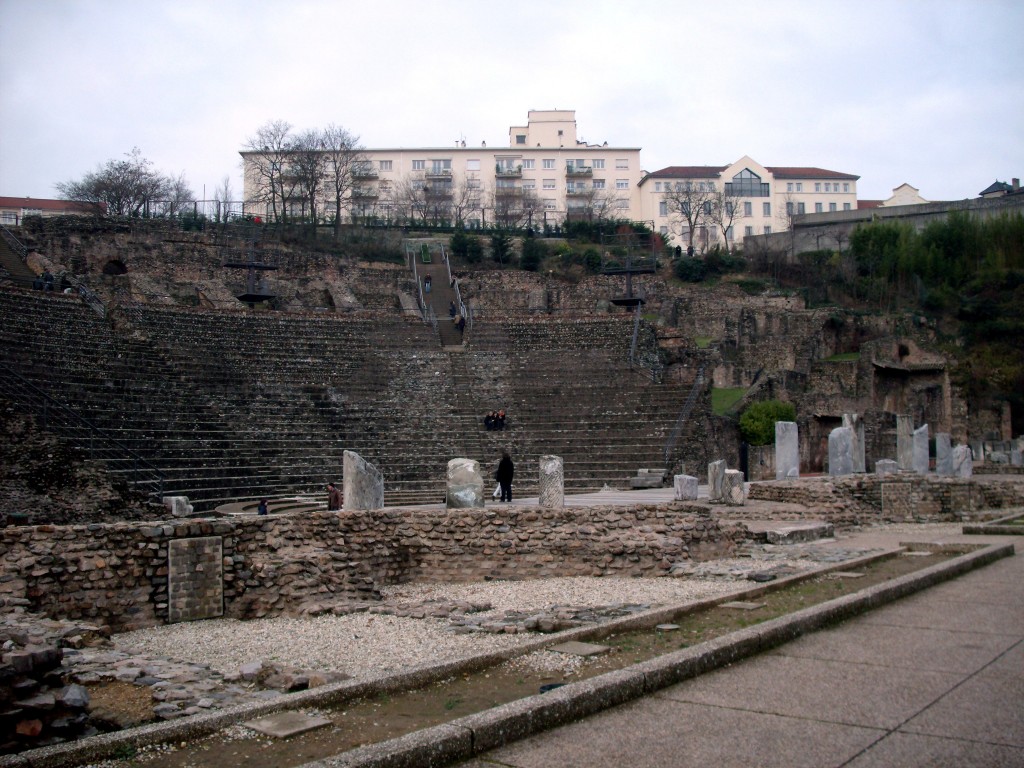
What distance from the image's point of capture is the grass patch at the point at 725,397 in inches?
1337

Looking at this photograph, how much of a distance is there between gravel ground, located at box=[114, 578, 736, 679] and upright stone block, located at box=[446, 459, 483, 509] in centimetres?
198

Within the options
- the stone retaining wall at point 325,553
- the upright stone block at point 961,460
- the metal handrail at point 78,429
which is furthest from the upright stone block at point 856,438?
the metal handrail at point 78,429

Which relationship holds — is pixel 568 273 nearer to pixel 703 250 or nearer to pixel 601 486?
pixel 703 250

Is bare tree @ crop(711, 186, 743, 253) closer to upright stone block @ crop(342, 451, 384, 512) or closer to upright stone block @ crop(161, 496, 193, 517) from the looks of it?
upright stone block @ crop(161, 496, 193, 517)

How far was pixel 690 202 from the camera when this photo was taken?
66.2m

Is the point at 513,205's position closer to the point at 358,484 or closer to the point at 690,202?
the point at 690,202

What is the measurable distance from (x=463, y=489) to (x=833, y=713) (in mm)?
8764

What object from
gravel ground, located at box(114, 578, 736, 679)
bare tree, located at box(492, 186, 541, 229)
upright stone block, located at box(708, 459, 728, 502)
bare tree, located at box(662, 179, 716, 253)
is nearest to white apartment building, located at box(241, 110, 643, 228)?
bare tree, located at box(492, 186, 541, 229)

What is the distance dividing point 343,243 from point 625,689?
46459mm

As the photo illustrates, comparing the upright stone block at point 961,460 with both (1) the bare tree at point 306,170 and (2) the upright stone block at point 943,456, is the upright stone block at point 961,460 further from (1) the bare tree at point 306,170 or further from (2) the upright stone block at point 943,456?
(1) the bare tree at point 306,170

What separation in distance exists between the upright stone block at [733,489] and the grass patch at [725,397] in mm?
13006

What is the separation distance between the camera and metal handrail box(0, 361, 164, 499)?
679 inches

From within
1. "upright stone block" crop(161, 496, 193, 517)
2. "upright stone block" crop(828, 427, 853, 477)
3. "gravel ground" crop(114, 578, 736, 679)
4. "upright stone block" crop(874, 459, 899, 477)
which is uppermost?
"upright stone block" crop(828, 427, 853, 477)

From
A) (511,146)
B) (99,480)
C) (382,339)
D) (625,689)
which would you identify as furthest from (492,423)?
(511,146)
